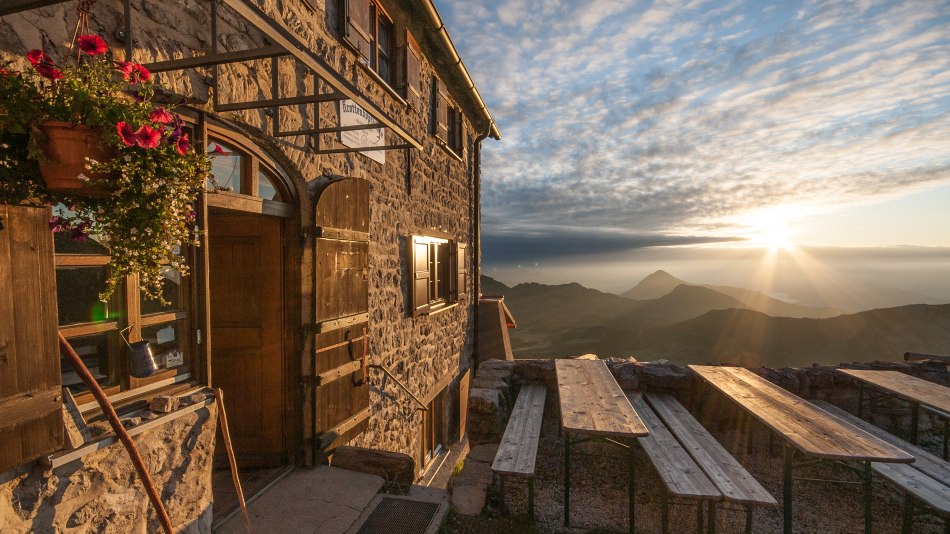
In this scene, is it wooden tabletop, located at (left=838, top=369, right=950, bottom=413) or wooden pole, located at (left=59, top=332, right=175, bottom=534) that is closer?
wooden pole, located at (left=59, top=332, right=175, bottom=534)

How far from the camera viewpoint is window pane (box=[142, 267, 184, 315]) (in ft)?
8.70

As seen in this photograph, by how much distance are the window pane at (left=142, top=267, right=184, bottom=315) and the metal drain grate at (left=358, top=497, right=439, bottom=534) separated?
6.59 feet

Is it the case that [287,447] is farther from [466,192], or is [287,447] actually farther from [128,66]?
[466,192]

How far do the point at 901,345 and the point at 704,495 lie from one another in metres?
28.2

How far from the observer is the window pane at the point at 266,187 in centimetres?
360

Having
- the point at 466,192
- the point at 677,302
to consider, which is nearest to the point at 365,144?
the point at 466,192

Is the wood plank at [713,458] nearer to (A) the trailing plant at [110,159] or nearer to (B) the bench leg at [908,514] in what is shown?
(B) the bench leg at [908,514]

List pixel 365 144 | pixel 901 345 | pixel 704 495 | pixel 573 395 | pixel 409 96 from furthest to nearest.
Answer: pixel 901 345 < pixel 409 96 < pixel 365 144 < pixel 573 395 < pixel 704 495

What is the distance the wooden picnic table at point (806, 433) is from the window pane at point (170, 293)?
14.1 feet

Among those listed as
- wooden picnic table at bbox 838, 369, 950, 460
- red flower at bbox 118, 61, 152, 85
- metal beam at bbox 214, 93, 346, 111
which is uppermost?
metal beam at bbox 214, 93, 346, 111

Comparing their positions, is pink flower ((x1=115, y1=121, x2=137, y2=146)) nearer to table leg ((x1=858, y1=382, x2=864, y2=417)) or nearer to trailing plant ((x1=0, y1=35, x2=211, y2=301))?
trailing plant ((x1=0, y1=35, x2=211, y2=301))

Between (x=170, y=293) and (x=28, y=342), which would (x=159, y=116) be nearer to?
(x=28, y=342)

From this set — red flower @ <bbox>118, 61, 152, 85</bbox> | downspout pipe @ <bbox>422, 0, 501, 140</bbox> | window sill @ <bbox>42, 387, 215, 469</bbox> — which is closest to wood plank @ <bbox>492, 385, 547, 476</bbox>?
window sill @ <bbox>42, 387, 215, 469</bbox>

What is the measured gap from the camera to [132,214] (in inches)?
75.8
